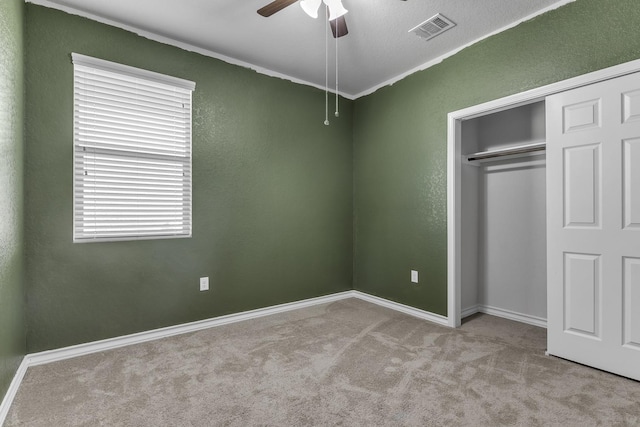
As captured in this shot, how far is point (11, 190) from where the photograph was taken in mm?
2006

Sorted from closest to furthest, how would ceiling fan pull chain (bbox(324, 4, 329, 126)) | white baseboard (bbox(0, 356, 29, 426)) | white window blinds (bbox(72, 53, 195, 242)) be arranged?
white baseboard (bbox(0, 356, 29, 426)) < white window blinds (bbox(72, 53, 195, 242)) < ceiling fan pull chain (bbox(324, 4, 329, 126))

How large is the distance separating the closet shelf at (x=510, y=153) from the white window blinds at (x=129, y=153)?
2.89m

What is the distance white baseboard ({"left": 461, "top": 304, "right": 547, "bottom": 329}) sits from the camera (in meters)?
3.23

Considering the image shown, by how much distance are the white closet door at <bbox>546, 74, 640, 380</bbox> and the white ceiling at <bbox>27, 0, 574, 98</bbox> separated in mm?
895

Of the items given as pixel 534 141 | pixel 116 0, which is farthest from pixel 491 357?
pixel 116 0

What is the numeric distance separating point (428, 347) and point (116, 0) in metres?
3.57

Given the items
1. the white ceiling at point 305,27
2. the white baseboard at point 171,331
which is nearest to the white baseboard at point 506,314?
the white baseboard at point 171,331

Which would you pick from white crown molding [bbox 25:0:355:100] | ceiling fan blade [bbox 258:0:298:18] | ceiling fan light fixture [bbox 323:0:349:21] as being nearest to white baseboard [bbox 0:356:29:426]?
white crown molding [bbox 25:0:355:100]

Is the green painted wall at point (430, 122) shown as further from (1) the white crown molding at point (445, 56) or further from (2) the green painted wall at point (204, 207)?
(2) the green painted wall at point (204, 207)

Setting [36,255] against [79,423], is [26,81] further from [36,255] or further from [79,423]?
[79,423]

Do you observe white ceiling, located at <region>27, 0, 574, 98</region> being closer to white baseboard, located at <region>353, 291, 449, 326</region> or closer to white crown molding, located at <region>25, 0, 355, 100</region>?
white crown molding, located at <region>25, 0, 355, 100</region>

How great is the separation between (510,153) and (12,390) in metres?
4.22

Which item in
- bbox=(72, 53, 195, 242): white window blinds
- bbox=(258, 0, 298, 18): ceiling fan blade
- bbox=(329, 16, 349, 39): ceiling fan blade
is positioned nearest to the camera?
bbox=(258, 0, 298, 18): ceiling fan blade

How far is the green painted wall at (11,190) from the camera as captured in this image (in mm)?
1802
